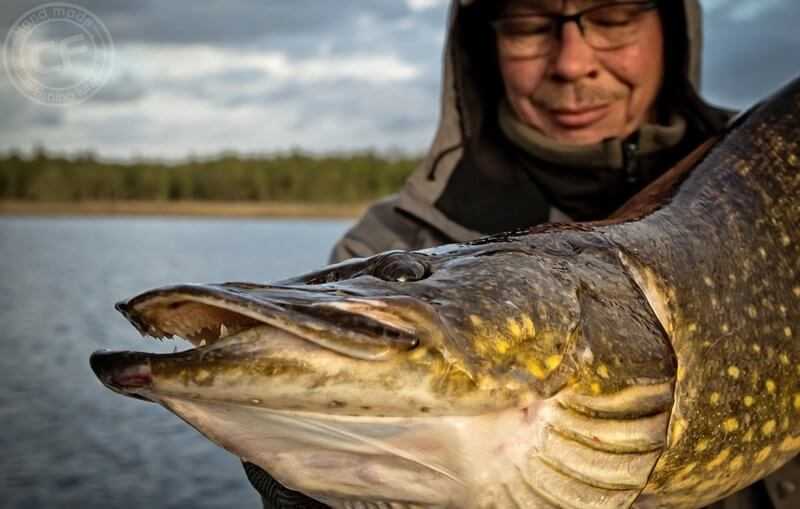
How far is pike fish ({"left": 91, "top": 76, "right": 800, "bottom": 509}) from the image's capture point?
104 cm

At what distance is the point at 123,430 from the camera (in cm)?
801

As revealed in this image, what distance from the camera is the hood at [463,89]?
249cm

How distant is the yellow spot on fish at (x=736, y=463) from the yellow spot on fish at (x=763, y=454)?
0.05 metres

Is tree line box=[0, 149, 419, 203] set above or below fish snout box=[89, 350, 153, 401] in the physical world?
below

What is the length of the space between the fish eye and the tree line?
37415 mm

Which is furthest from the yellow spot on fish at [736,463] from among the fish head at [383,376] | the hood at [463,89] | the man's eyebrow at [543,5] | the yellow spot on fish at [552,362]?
the man's eyebrow at [543,5]

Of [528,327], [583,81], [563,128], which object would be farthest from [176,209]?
[528,327]

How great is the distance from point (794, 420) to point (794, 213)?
41 cm

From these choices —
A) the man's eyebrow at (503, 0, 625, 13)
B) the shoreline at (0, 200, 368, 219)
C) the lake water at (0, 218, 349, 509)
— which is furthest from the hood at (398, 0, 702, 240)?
the shoreline at (0, 200, 368, 219)

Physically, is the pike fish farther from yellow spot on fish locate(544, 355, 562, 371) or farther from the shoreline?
the shoreline

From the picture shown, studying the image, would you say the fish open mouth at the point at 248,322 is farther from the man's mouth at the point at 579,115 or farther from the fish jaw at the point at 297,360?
the man's mouth at the point at 579,115

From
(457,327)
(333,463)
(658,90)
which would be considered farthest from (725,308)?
(658,90)

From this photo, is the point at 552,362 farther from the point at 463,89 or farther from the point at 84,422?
the point at 84,422

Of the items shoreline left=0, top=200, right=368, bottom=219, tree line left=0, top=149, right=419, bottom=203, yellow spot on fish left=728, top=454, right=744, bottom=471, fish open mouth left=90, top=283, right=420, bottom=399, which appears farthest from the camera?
shoreline left=0, top=200, right=368, bottom=219
